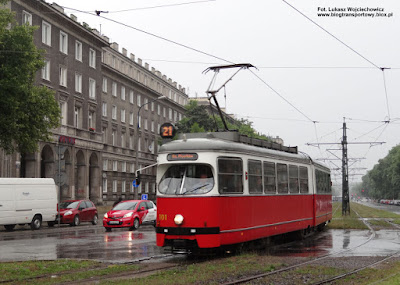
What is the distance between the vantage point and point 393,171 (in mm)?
116812

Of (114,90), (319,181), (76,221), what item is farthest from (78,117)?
(319,181)

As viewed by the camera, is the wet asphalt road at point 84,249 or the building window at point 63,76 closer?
the wet asphalt road at point 84,249

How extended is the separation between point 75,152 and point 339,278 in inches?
1626

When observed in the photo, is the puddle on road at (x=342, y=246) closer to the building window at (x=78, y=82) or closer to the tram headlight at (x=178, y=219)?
the tram headlight at (x=178, y=219)

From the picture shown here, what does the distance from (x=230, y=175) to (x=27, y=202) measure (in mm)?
17087

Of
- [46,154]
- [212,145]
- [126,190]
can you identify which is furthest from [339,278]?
[126,190]

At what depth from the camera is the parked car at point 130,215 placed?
27234mm

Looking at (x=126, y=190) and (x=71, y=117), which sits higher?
(x=71, y=117)

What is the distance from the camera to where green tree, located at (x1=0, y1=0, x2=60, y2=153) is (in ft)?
94.5

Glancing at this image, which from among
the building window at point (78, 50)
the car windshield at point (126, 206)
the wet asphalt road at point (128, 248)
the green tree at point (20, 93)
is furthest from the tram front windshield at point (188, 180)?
the building window at point (78, 50)

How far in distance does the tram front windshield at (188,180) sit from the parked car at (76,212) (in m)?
19.3

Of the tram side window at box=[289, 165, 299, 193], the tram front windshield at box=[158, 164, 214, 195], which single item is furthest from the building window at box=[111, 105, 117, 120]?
the tram front windshield at box=[158, 164, 214, 195]

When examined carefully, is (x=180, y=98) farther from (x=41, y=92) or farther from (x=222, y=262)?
(x=222, y=262)

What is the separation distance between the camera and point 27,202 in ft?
94.9
